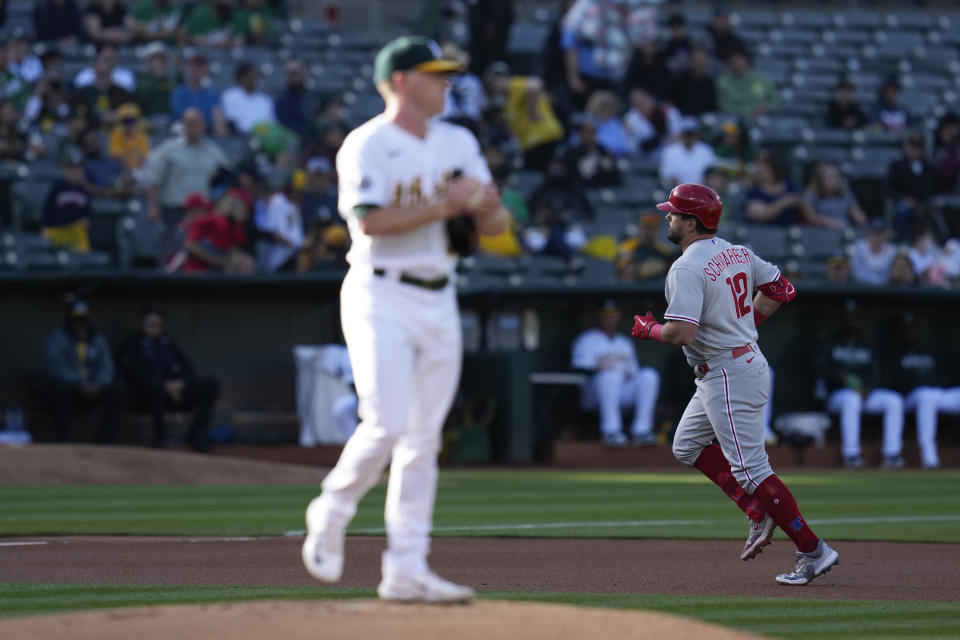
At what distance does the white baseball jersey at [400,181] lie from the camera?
499cm

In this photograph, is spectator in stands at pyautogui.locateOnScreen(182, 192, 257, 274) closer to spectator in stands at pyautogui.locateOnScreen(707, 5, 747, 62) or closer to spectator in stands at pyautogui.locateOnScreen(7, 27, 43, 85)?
spectator in stands at pyautogui.locateOnScreen(7, 27, 43, 85)

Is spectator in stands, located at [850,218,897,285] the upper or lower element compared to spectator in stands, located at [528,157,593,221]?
lower

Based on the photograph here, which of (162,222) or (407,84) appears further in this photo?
(162,222)

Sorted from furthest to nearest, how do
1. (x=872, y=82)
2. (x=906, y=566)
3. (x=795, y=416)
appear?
1. (x=872, y=82)
2. (x=795, y=416)
3. (x=906, y=566)

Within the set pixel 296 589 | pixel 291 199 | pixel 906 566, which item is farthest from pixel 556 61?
pixel 296 589

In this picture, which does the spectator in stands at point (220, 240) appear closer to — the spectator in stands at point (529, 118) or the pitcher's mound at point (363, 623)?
the spectator in stands at point (529, 118)

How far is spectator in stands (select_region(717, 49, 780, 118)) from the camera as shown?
20.8m

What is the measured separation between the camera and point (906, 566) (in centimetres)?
802

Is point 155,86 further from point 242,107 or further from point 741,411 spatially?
point 741,411

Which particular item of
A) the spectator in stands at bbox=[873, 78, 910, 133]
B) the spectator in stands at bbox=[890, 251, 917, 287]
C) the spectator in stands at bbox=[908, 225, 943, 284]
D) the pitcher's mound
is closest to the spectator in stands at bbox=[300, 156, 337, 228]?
the spectator in stands at bbox=[890, 251, 917, 287]

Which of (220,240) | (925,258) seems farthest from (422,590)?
(925,258)

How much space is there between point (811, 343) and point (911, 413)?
54.7 inches

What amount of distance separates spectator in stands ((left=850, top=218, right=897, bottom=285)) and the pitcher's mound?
13.8m

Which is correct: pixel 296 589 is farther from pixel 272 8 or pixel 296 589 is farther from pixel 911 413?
pixel 272 8
